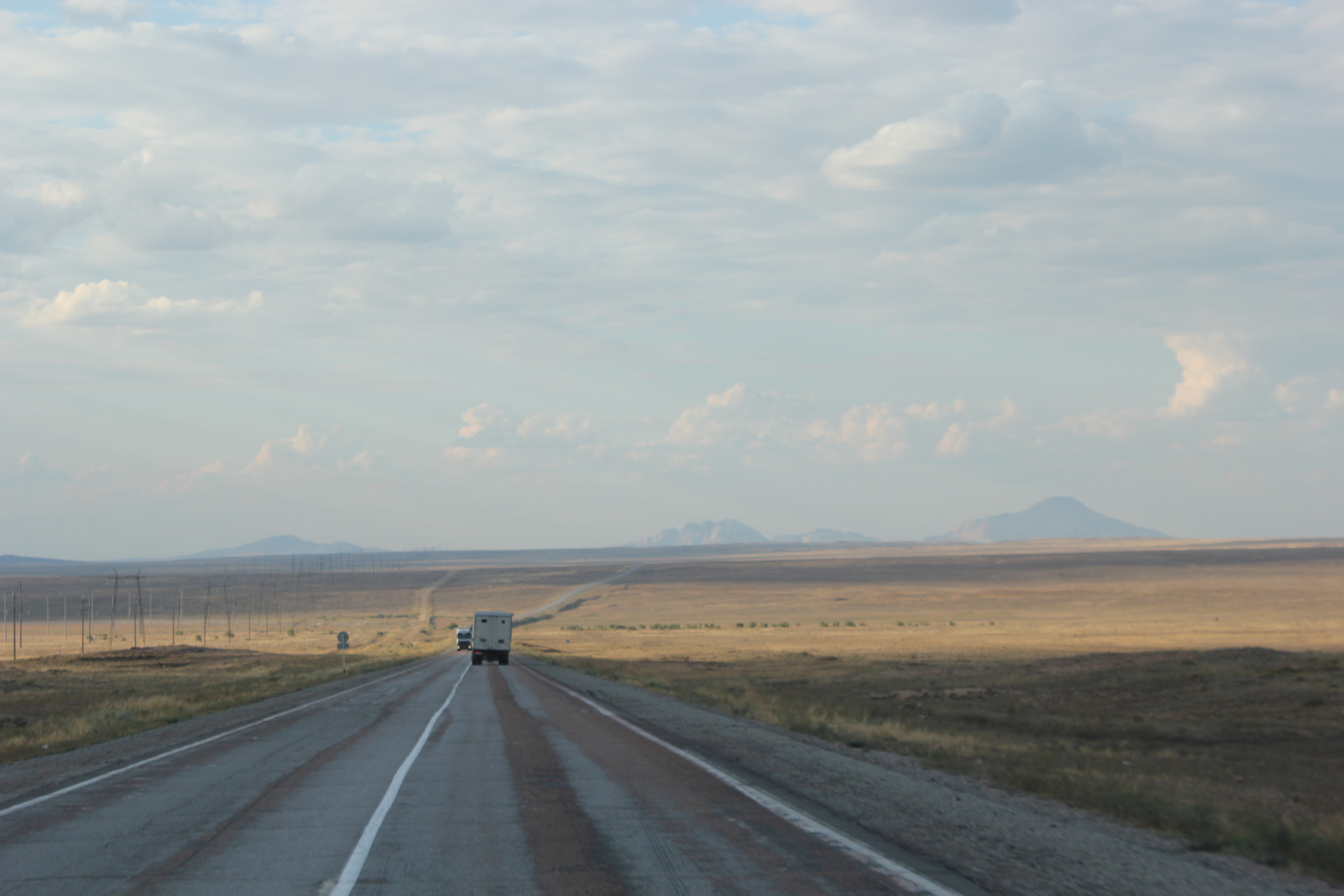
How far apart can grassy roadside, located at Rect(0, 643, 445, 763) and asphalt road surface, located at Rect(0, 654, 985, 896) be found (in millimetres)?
7289

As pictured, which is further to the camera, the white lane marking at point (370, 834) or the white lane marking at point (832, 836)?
the white lane marking at point (370, 834)

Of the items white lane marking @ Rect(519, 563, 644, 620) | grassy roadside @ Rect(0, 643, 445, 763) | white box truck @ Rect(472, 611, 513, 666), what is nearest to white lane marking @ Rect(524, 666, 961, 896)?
grassy roadside @ Rect(0, 643, 445, 763)

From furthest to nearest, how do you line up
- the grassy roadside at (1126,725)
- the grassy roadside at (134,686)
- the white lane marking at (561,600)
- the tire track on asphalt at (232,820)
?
the white lane marking at (561,600)
the grassy roadside at (134,686)
the grassy roadside at (1126,725)
the tire track on asphalt at (232,820)

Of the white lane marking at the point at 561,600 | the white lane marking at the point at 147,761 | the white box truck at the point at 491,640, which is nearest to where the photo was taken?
the white lane marking at the point at 147,761

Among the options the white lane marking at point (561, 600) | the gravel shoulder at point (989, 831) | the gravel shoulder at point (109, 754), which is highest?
the gravel shoulder at point (989, 831)

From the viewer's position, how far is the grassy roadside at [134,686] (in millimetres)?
22641

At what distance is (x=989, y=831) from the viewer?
9.83 metres

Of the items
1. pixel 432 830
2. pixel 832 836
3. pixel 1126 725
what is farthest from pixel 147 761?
pixel 1126 725

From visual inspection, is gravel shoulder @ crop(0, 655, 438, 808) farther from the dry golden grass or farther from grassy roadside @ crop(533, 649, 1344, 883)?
the dry golden grass

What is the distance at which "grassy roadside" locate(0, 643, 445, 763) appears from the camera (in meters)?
22.6

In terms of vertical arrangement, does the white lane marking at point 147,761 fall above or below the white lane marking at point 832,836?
below

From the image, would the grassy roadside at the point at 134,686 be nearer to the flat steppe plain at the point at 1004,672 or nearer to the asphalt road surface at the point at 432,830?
the flat steppe plain at the point at 1004,672

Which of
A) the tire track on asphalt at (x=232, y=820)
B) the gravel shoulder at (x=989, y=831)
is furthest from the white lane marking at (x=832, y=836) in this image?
the tire track on asphalt at (x=232, y=820)

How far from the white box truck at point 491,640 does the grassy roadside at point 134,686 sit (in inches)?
209
